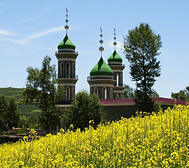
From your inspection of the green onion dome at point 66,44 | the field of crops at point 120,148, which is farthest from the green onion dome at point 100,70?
the field of crops at point 120,148

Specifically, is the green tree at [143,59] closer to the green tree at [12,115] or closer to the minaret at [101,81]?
the minaret at [101,81]

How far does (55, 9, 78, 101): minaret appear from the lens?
156 ft

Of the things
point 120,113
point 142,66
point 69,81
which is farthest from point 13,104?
point 142,66

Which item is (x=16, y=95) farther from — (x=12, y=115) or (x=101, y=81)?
(x=101, y=81)

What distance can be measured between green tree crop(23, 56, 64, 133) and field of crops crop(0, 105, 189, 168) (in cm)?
2394

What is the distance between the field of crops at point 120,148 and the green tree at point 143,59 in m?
21.9

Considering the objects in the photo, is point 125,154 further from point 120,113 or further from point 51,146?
point 120,113

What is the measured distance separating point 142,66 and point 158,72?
1.81 m

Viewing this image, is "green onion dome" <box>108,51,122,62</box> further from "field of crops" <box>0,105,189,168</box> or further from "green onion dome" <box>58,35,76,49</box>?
"field of crops" <box>0,105,189,168</box>

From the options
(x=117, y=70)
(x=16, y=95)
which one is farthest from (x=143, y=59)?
(x=16, y=95)

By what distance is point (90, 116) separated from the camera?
2850 cm

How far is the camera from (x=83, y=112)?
28.7 meters

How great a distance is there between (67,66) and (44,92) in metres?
12.3

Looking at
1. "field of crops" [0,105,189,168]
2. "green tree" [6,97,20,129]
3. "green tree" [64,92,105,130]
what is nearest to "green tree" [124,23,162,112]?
"green tree" [64,92,105,130]
